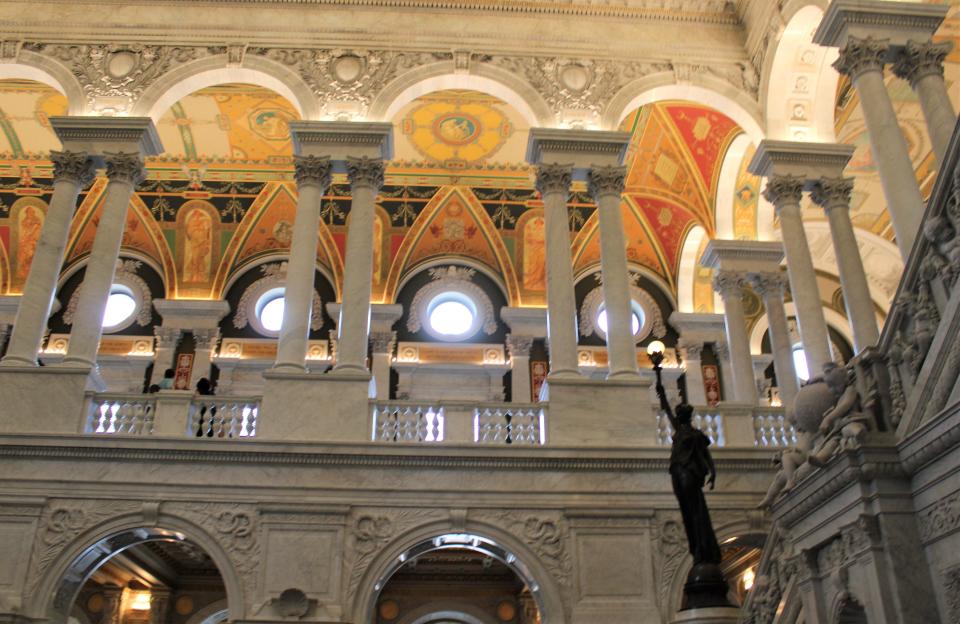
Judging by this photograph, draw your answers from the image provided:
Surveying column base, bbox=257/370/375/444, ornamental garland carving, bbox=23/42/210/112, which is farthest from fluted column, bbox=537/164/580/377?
ornamental garland carving, bbox=23/42/210/112

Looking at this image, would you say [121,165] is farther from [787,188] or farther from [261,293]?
[787,188]

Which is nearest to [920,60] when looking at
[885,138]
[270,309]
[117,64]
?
[885,138]

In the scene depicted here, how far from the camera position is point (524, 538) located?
484 inches

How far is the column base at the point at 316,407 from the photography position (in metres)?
12.9

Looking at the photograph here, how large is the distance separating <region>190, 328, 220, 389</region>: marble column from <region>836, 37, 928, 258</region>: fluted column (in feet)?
43.3

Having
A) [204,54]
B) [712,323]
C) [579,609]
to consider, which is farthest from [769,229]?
[204,54]

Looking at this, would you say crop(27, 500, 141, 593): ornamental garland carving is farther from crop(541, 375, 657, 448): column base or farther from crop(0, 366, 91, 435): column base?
crop(541, 375, 657, 448): column base

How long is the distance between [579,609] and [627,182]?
11.7 metres

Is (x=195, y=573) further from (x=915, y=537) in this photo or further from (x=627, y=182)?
(x=915, y=537)

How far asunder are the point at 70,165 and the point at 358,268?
16.2 ft

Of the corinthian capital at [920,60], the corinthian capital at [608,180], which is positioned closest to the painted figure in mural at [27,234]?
the corinthian capital at [608,180]

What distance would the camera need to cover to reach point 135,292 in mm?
21734

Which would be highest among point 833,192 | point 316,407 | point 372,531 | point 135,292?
point 135,292

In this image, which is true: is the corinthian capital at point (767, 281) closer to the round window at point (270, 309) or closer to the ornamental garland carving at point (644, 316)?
the ornamental garland carving at point (644, 316)
